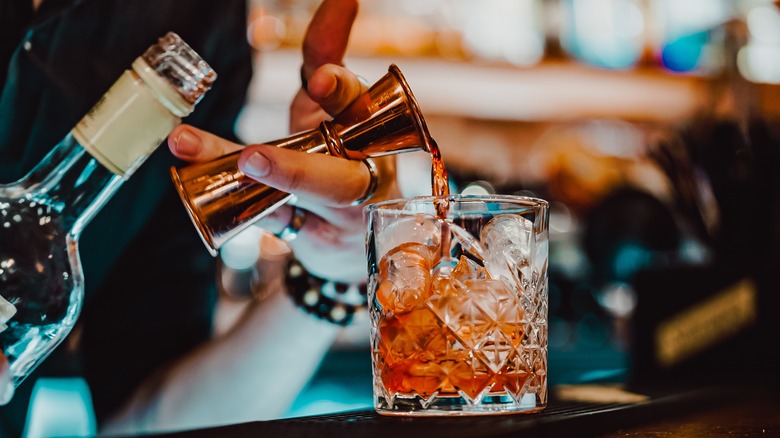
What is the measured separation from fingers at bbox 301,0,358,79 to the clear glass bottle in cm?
20

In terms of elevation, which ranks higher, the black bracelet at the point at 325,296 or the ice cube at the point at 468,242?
the ice cube at the point at 468,242

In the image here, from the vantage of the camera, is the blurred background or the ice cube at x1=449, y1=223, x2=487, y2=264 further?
the blurred background

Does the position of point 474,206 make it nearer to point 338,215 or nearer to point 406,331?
point 406,331

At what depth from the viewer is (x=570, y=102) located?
2.92 meters

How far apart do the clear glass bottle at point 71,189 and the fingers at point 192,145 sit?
0.10ft

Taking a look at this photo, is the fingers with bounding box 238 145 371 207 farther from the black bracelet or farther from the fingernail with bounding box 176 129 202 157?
the black bracelet

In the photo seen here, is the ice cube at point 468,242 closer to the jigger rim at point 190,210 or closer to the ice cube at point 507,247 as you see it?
the ice cube at point 507,247

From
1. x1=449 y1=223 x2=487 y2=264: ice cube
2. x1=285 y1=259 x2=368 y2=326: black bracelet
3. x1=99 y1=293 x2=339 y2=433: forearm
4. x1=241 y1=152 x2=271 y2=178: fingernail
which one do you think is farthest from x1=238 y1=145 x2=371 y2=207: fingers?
x1=99 y1=293 x2=339 y2=433: forearm

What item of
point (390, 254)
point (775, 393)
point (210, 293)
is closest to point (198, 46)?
point (210, 293)

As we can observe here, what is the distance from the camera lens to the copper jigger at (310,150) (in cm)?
63

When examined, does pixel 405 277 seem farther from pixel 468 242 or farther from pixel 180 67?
→ pixel 180 67

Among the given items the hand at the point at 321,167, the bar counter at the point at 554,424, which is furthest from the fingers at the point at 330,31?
the bar counter at the point at 554,424

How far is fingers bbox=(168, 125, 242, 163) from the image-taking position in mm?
639

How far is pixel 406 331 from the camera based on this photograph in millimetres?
579
